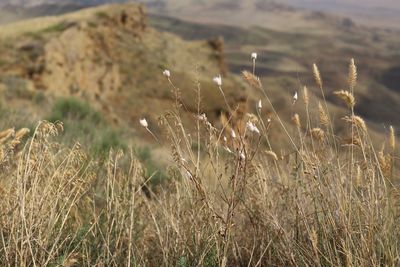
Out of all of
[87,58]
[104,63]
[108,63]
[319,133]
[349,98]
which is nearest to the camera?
[349,98]

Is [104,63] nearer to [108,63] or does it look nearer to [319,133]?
[108,63]

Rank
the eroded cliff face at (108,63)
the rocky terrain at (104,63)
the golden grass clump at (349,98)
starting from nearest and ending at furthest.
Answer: the golden grass clump at (349,98), the rocky terrain at (104,63), the eroded cliff face at (108,63)

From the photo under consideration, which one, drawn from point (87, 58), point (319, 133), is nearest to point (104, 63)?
point (87, 58)

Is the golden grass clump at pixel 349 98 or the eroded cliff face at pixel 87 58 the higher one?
the golden grass clump at pixel 349 98

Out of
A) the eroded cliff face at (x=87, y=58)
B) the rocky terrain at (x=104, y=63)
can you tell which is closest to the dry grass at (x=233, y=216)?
the rocky terrain at (x=104, y=63)

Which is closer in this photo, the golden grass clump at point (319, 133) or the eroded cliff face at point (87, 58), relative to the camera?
the golden grass clump at point (319, 133)

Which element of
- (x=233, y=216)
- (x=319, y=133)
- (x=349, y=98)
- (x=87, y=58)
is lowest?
(x=87, y=58)

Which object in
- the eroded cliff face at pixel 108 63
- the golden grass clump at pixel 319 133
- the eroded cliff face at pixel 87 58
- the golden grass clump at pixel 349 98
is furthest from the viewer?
the eroded cliff face at pixel 87 58

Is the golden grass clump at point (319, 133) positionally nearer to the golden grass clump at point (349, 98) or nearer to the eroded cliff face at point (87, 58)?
the golden grass clump at point (349, 98)

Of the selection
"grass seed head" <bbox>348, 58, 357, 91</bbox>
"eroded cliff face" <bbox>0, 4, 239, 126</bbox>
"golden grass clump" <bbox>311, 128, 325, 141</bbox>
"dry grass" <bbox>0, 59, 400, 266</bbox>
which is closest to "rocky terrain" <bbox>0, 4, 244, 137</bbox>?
"eroded cliff face" <bbox>0, 4, 239, 126</bbox>

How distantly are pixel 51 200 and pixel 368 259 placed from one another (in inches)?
53.7

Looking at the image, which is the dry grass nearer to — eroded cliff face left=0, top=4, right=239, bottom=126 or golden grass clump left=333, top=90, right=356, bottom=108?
golden grass clump left=333, top=90, right=356, bottom=108

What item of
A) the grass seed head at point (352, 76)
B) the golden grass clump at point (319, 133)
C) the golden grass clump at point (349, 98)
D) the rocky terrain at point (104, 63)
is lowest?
the rocky terrain at point (104, 63)

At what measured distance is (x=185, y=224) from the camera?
2.98m
